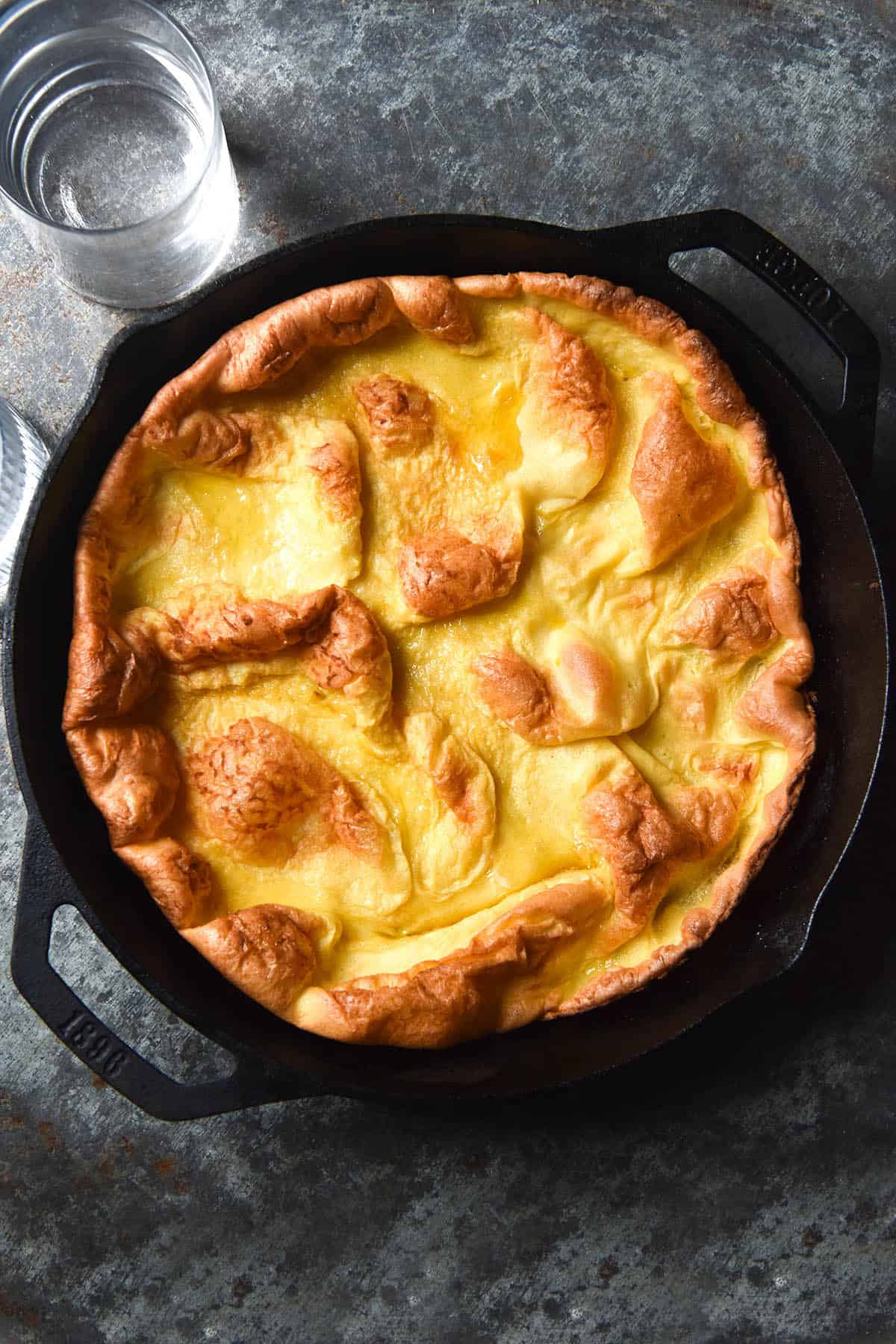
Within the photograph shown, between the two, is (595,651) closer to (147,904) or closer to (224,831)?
(224,831)

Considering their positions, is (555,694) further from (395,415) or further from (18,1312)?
(18,1312)

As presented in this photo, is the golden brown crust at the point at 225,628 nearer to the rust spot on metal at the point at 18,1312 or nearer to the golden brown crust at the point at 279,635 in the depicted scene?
the golden brown crust at the point at 279,635

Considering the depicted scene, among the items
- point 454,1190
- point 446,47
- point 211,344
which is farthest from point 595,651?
point 446,47

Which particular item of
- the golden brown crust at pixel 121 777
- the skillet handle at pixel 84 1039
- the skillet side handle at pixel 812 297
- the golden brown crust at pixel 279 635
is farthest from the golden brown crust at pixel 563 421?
the skillet handle at pixel 84 1039

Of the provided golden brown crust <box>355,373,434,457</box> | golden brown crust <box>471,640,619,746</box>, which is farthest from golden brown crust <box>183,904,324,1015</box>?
golden brown crust <box>355,373,434,457</box>

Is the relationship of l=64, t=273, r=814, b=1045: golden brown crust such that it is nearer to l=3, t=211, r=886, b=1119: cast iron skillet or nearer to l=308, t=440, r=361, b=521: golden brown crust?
l=308, t=440, r=361, b=521: golden brown crust

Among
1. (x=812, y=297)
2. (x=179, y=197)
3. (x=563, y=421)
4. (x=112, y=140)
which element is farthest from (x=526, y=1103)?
(x=112, y=140)
